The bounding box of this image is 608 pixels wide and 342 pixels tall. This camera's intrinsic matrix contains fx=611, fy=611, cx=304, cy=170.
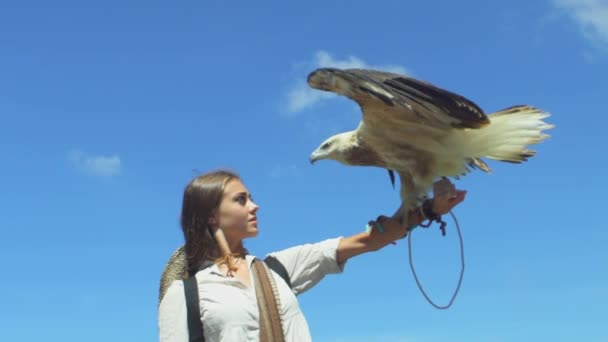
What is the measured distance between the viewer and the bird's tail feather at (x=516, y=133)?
4.08 m

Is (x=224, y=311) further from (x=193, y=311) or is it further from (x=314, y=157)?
(x=314, y=157)

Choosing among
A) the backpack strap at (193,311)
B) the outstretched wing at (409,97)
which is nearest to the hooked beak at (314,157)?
the outstretched wing at (409,97)

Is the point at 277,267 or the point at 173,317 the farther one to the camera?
the point at 277,267

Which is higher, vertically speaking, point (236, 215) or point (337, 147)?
point (337, 147)

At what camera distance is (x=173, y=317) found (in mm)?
2783

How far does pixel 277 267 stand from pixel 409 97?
4.04ft

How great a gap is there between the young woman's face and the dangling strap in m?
0.24

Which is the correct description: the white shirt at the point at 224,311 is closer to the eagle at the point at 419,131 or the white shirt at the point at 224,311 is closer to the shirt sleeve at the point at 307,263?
the shirt sleeve at the point at 307,263

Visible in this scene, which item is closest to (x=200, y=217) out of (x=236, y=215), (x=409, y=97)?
(x=236, y=215)

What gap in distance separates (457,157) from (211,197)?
1.68 meters

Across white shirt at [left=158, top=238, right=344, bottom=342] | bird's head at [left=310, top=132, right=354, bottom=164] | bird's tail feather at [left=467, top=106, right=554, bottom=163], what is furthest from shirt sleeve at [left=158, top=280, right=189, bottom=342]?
bird's tail feather at [left=467, top=106, right=554, bottom=163]

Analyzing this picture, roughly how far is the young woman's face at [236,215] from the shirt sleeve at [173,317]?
36 centimetres

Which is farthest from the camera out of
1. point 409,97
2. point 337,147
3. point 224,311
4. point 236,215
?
point 337,147

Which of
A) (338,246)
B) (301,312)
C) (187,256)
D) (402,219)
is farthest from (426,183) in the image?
(187,256)
